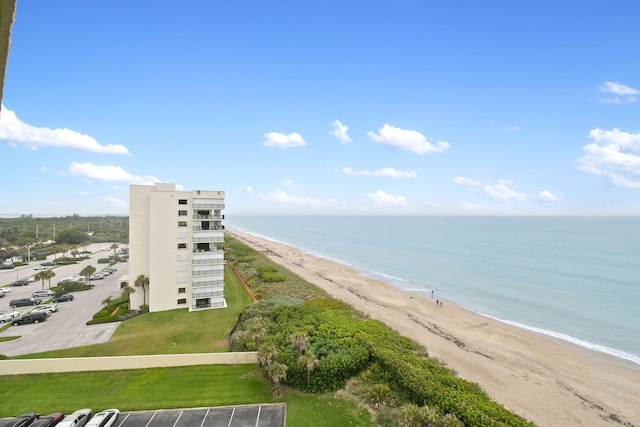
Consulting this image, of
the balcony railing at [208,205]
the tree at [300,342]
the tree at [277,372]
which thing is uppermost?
the balcony railing at [208,205]

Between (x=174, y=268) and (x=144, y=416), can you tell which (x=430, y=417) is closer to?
(x=144, y=416)

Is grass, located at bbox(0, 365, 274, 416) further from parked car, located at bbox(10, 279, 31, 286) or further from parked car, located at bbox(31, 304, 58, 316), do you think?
parked car, located at bbox(10, 279, 31, 286)

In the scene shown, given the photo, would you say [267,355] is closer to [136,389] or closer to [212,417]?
[212,417]

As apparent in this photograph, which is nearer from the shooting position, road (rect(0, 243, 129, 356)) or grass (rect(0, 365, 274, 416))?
grass (rect(0, 365, 274, 416))

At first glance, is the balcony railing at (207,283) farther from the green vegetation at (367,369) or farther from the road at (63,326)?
the green vegetation at (367,369)

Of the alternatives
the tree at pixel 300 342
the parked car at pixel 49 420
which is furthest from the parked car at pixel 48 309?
the tree at pixel 300 342

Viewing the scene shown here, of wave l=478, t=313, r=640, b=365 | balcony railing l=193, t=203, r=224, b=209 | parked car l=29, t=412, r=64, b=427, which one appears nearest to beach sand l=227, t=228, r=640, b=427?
wave l=478, t=313, r=640, b=365

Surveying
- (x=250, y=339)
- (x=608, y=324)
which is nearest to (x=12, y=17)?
(x=250, y=339)
